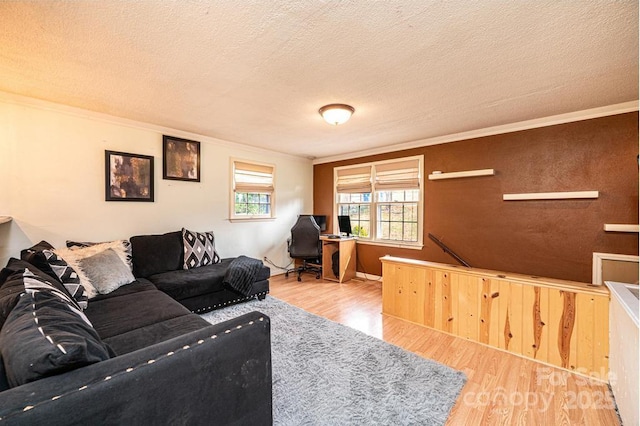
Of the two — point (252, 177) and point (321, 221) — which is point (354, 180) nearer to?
point (321, 221)

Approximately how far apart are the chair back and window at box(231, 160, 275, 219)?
63cm

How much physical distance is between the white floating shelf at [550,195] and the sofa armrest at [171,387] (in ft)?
11.0

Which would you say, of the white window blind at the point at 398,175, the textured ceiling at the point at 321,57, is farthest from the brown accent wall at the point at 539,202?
the textured ceiling at the point at 321,57

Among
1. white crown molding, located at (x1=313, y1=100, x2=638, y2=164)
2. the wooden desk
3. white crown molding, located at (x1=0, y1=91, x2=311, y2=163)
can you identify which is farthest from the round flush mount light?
the wooden desk

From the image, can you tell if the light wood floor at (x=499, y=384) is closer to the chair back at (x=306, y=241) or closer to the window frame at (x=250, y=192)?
the chair back at (x=306, y=241)

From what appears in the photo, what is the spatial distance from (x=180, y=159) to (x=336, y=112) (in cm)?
238

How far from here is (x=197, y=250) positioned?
11.7 feet

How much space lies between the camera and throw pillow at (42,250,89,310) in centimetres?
203

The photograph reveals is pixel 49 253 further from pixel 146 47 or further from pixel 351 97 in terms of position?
pixel 351 97

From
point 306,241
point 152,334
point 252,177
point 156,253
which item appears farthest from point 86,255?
point 306,241

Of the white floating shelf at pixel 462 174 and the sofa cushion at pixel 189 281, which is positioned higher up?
the white floating shelf at pixel 462 174

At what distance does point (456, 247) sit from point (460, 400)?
7.69ft

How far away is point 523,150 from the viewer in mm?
3205

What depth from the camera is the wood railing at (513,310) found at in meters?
2.09
